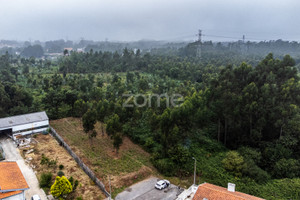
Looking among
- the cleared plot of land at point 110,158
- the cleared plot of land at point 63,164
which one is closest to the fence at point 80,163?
the cleared plot of land at point 63,164

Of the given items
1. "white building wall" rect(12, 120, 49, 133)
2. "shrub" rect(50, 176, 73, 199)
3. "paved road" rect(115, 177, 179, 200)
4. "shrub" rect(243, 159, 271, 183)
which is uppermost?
"white building wall" rect(12, 120, 49, 133)

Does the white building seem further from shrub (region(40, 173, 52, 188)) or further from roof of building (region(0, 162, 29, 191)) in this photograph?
shrub (region(40, 173, 52, 188))

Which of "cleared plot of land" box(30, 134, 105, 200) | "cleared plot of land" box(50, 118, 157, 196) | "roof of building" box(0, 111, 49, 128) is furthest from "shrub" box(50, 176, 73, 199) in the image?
"roof of building" box(0, 111, 49, 128)

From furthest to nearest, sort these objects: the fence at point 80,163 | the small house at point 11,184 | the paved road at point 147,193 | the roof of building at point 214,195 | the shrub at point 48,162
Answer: the shrub at point 48,162 → the fence at point 80,163 → the paved road at point 147,193 → the small house at point 11,184 → the roof of building at point 214,195

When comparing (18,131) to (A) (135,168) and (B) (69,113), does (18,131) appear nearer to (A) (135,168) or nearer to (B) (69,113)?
(B) (69,113)

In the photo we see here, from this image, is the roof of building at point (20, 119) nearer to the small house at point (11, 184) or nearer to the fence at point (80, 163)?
the fence at point (80, 163)

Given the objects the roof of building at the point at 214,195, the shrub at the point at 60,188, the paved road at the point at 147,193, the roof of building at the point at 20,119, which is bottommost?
the paved road at the point at 147,193

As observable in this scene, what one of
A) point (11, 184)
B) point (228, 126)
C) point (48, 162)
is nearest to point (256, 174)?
point (228, 126)

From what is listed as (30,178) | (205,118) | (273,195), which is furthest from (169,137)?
(30,178)
